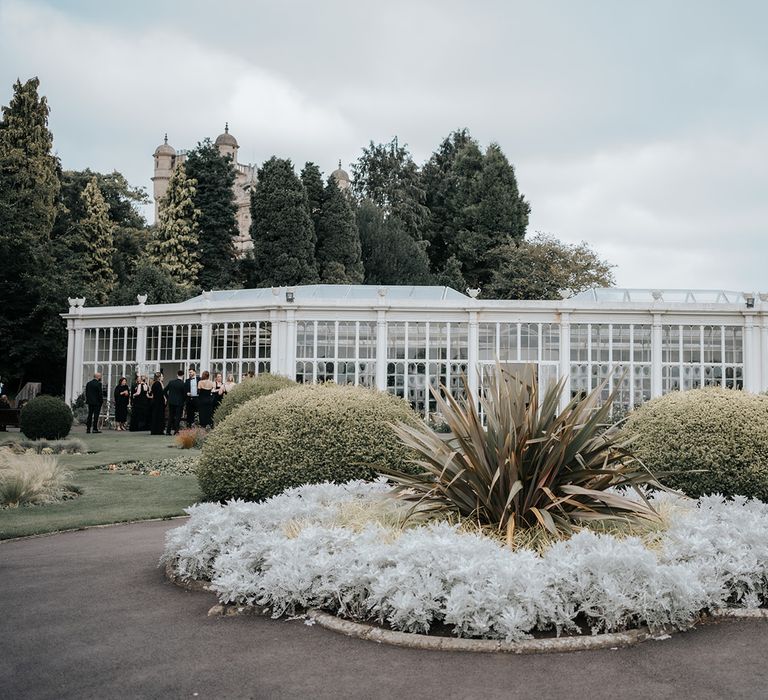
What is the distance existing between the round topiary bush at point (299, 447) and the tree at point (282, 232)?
1201 inches

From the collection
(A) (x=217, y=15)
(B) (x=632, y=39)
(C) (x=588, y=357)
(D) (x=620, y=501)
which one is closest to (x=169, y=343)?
(C) (x=588, y=357)

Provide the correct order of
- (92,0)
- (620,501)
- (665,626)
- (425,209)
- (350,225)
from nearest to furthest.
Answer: (665,626), (620,501), (92,0), (350,225), (425,209)

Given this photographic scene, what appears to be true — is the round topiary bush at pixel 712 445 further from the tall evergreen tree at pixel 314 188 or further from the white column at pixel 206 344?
the tall evergreen tree at pixel 314 188

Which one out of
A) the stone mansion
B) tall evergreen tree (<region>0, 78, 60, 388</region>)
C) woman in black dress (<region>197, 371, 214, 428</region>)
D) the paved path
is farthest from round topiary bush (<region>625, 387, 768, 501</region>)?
the stone mansion

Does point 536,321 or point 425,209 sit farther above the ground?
point 425,209

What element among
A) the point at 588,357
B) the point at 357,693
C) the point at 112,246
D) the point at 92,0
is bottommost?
the point at 357,693

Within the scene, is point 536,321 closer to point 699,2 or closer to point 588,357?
point 588,357

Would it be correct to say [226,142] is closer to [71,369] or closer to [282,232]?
[282,232]

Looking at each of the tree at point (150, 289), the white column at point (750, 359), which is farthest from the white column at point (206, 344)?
the white column at point (750, 359)

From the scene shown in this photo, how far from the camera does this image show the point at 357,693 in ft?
10.6

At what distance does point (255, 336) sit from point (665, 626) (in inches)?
742

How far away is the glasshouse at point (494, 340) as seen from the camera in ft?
68.1

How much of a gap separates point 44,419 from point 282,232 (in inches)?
950

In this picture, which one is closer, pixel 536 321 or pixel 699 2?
pixel 699 2
